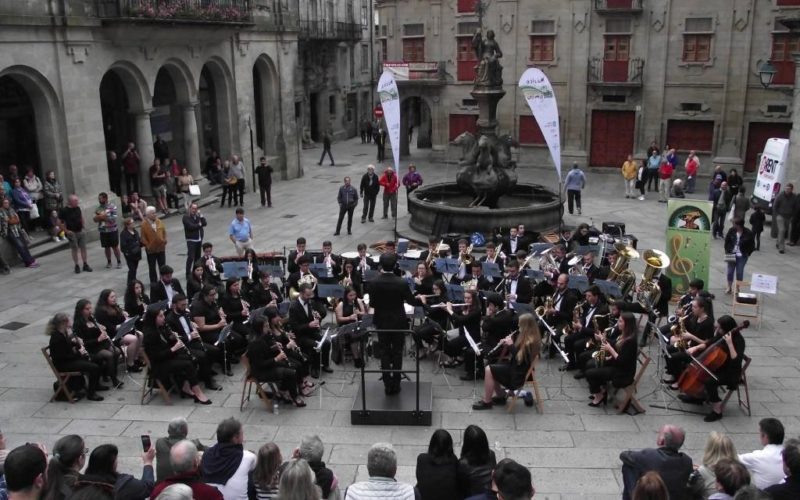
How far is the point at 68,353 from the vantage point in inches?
408

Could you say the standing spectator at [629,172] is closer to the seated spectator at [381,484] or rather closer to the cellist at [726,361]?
the cellist at [726,361]

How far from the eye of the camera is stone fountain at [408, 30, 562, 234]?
18.6m

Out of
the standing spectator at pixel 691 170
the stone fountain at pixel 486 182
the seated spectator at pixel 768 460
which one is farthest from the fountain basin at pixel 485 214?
the seated spectator at pixel 768 460

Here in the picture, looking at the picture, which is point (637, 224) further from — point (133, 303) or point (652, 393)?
point (133, 303)

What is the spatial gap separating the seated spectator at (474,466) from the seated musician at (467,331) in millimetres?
4396

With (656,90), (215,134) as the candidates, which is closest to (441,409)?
(215,134)

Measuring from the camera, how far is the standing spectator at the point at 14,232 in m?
16.8

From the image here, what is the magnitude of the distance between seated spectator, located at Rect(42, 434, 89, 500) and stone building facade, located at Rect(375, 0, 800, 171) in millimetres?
25750

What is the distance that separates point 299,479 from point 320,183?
24699mm

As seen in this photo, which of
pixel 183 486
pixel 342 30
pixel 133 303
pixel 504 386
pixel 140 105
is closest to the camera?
pixel 183 486

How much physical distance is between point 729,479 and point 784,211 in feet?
48.8

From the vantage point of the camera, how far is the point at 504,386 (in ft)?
33.3

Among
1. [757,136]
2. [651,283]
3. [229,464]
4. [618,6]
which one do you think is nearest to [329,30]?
[618,6]

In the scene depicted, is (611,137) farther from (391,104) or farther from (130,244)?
(130,244)
